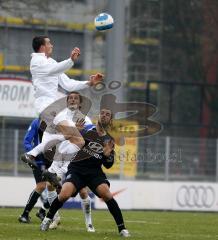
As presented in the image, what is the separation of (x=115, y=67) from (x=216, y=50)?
1443cm

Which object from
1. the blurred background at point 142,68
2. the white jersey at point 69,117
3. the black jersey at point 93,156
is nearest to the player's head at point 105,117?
the black jersey at point 93,156

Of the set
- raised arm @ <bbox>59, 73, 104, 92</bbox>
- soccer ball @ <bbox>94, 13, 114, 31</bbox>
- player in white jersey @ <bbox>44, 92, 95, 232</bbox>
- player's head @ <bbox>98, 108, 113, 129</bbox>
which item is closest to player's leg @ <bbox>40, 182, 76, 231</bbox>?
player in white jersey @ <bbox>44, 92, 95, 232</bbox>

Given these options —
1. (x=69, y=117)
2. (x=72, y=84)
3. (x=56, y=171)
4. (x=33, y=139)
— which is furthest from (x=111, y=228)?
(x=72, y=84)

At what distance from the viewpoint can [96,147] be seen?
15.2 metres

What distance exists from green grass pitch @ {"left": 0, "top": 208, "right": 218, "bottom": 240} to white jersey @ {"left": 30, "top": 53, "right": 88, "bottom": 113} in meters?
2.31

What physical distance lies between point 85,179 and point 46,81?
2.42 meters

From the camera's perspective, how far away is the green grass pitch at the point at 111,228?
598 inches

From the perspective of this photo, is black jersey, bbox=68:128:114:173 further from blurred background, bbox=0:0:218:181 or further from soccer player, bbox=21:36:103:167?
blurred background, bbox=0:0:218:181

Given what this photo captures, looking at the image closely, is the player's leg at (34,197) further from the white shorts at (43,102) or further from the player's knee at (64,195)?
A: the player's knee at (64,195)

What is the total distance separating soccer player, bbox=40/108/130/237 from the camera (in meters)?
15.2

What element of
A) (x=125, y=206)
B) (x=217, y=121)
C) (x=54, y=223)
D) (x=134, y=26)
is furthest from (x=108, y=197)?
(x=134, y=26)

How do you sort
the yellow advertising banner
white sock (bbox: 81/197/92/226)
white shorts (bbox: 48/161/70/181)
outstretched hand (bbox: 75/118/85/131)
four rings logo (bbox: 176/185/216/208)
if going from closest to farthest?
white sock (bbox: 81/197/92/226) → outstretched hand (bbox: 75/118/85/131) → white shorts (bbox: 48/161/70/181) → the yellow advertising banner → four rings logo (bbox: 176/185/216/208)

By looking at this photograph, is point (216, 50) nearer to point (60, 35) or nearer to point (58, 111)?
point (60, 35)

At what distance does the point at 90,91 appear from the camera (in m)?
30.9
